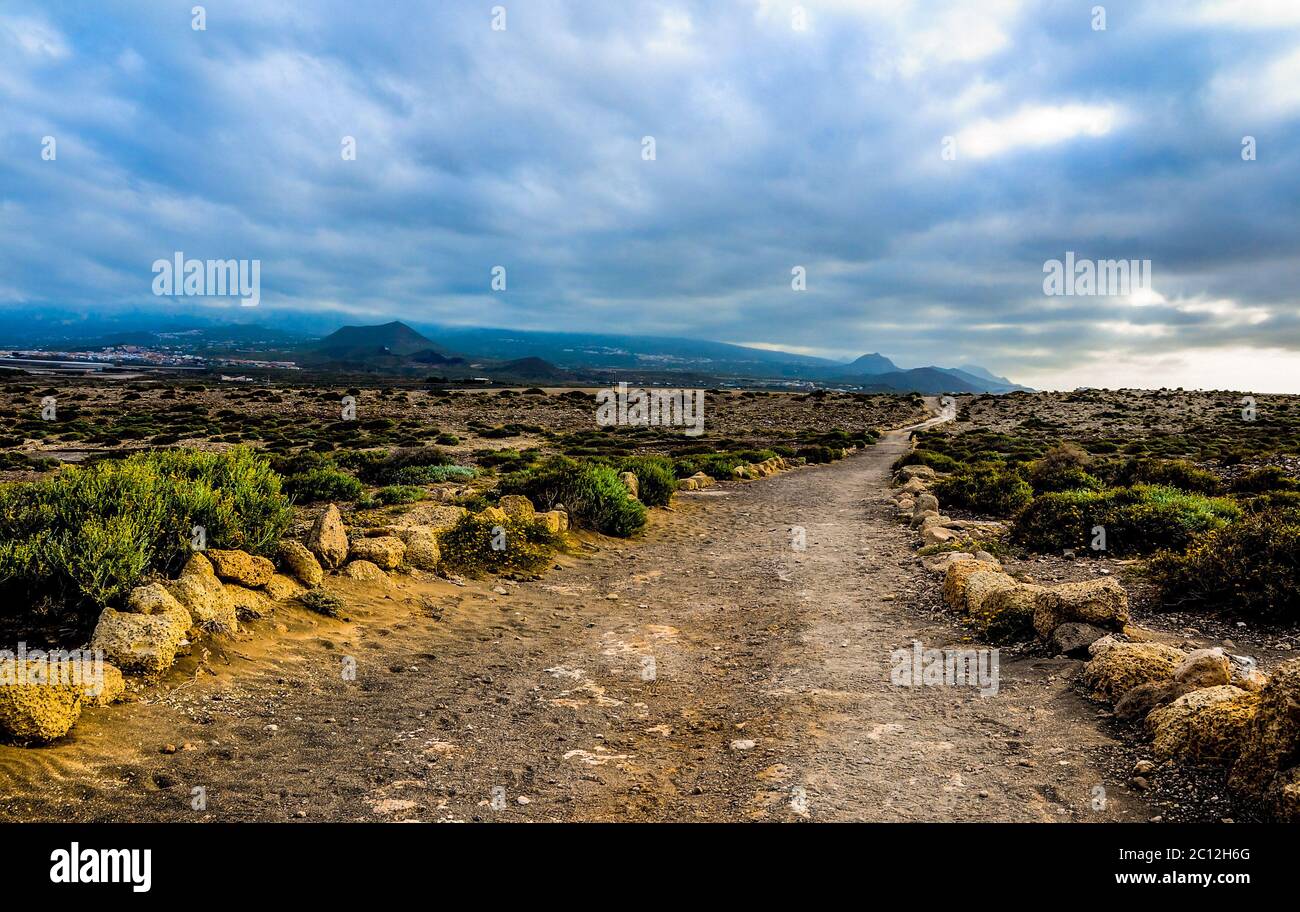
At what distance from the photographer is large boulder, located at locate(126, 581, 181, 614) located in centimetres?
556

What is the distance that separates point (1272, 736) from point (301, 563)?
8.42 m

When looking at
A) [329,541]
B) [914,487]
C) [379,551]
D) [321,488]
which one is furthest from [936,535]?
[321,488]

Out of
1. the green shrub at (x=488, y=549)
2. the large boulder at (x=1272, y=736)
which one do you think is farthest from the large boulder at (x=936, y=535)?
the large boulder at (x=1272, y=736)

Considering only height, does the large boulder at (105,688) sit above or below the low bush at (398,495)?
below

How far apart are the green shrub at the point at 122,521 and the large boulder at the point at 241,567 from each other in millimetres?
330

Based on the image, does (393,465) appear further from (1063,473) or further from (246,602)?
(1063,473)

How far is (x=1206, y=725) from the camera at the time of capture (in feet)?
13.7

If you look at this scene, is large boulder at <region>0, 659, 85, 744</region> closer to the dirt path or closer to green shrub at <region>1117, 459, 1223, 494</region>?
the dirt path

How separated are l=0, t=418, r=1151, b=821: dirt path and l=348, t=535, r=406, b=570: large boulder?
0.66m

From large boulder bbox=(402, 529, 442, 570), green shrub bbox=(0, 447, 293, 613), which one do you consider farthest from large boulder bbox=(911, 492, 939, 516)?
green shrub bbox=(0, 447, 293, 613)

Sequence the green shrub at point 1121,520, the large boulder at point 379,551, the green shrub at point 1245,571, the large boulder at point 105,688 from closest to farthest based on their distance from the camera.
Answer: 1. the large boulder at point 105,688
2. the green shrub at point 1245,571
3. the large boulder at point 379,551
4. the green shrub at point 1121,520

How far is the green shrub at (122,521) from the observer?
5680mm

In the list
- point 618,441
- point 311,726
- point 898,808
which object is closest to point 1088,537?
point 898,808

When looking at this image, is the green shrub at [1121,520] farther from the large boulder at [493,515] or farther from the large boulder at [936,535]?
the large boulder at [493,515]
